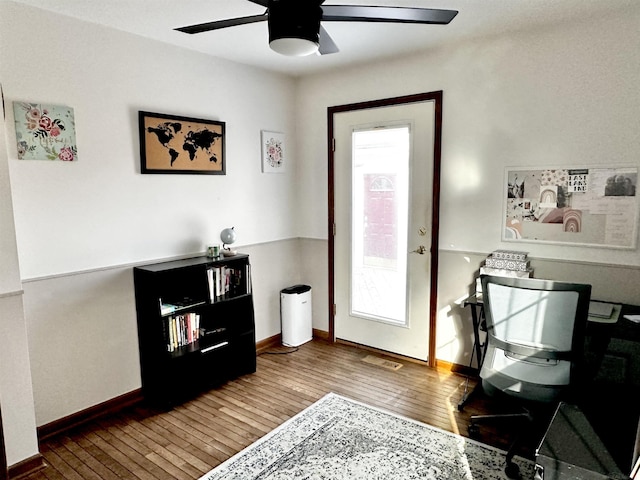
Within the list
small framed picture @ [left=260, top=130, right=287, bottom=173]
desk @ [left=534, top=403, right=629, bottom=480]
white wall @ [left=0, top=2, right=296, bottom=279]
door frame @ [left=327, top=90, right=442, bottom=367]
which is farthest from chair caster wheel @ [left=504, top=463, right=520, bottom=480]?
small framed picture @ [left=260, top=130, right=287, bottom=173]

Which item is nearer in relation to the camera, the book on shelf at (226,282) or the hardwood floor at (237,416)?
the hardwood floor at (237,416)

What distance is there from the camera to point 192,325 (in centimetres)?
318

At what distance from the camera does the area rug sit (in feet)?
7.46

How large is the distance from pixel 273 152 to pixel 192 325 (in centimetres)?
180

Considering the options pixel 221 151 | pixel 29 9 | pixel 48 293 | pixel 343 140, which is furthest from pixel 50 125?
pixel 343 140

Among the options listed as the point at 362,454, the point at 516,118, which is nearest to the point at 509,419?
the point at 362,454

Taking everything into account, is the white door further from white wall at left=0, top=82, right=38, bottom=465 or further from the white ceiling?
white wall at left=0, top=82, right=38, bottom=465

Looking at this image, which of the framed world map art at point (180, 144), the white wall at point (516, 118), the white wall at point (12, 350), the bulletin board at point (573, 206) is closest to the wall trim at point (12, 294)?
the white wall at point (12, 350)

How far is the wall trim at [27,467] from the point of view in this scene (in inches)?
89.7

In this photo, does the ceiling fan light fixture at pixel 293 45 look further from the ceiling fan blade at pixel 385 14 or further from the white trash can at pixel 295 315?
the white trash can at pixel 295 315

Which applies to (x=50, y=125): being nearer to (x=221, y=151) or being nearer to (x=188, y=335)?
(x=221, y=151)

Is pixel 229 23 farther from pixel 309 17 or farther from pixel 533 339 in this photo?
pixel 533 339

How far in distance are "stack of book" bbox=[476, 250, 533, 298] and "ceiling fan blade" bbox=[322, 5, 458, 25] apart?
5.83ft

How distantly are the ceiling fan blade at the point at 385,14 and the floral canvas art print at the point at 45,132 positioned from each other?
1789mm
